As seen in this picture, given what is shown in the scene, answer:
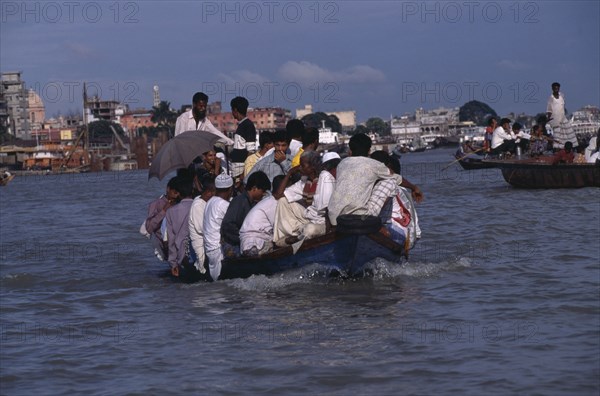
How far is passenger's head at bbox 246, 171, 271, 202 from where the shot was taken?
1205 centimetres

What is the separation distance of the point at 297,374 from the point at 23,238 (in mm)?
18477

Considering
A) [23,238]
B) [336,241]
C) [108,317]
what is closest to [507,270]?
[336,241]

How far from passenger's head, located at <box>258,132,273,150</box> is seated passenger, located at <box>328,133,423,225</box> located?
1691mm

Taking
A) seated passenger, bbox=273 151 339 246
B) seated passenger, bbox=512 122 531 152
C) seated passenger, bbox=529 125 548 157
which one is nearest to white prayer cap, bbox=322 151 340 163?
seated passenger, bbox=273 151 339 246

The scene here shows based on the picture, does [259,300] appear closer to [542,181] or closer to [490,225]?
[490,225]

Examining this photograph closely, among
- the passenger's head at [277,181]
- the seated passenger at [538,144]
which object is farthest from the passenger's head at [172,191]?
the seated passenger at [538,144]

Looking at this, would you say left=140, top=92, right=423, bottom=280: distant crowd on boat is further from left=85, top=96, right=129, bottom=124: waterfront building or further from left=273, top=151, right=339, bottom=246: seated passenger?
left=85, top=96, right=129, bottom=124: waterfront building

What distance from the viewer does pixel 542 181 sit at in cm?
2602

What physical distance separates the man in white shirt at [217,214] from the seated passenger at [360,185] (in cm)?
157

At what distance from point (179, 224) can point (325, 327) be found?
3660 millimetres

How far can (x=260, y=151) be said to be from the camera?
516 inches

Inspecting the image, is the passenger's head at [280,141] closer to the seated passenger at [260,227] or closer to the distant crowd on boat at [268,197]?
the distant crowd on boat at [268,197]

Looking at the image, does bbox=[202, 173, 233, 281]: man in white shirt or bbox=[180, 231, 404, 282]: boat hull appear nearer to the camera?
bbox=[180, 231, 404, 282]: boat hull

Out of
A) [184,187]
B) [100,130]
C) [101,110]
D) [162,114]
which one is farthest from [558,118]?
[101,110]
